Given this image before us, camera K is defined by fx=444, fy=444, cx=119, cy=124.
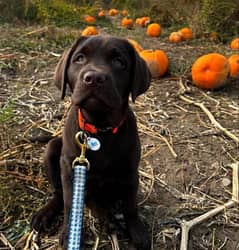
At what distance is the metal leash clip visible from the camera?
206 cm

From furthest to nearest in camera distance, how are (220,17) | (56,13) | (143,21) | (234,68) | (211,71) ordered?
(143,21), (56,13), (220,17), (234,68), (211,71)

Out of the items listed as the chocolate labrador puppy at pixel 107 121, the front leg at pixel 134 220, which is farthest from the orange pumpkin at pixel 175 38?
the front leg at pixel 134 220

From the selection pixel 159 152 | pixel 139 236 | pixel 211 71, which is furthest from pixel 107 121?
pixel 211 71

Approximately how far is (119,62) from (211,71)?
96.1 inches

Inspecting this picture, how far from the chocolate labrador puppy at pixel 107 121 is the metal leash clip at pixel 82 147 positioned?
0.23ft

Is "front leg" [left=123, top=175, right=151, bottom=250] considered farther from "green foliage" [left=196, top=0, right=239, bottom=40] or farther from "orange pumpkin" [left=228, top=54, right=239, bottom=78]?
"green foliage" [left=196, top=0, right=239, bottom=40]

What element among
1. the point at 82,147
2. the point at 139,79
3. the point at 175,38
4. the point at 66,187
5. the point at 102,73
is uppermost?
the point at 102,73

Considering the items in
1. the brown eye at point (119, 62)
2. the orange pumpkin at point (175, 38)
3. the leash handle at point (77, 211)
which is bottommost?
the orange pumpkin at point (175, 38)

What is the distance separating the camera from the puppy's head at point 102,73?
2.04 metres

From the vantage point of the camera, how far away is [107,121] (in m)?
2.28

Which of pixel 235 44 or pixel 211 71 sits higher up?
pixel 211 71

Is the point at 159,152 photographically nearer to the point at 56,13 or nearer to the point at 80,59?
the point at 80,59

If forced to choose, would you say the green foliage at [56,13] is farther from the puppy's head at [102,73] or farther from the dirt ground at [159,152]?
the puppy's head at [102,73]

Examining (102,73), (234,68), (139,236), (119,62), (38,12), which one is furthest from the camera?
(38,12)
